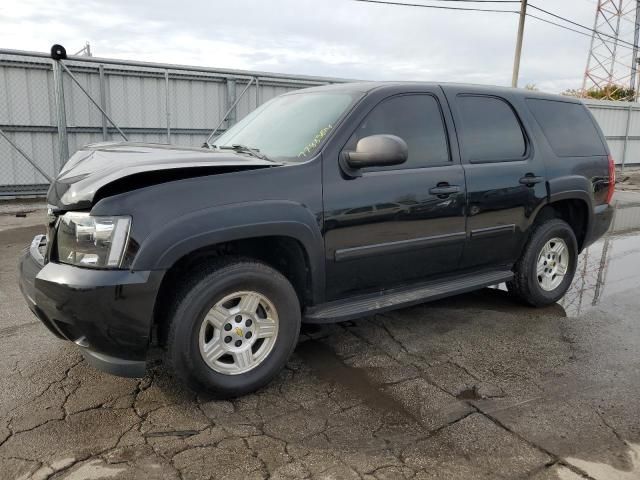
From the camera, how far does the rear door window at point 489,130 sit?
163 inches

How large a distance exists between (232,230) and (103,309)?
0.76 meters

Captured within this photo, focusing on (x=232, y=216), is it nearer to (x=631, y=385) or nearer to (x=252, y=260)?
(x=252, y=260)

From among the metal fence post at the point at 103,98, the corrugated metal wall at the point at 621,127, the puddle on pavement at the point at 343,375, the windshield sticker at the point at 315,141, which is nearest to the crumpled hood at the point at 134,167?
the windshield sticker at the point at 315,141

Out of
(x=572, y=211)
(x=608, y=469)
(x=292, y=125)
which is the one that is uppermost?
(x=292, y=125)

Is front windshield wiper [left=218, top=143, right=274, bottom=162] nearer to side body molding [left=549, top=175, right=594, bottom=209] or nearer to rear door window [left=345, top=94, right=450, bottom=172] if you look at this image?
rear door window [left=345, top=94, right=450, bottom=172]

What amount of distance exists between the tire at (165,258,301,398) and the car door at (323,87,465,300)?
406mm

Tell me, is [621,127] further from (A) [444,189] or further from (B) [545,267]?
(A) [444,189]

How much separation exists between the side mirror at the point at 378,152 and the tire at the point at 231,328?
0.85 metres

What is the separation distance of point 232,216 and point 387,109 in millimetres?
1453

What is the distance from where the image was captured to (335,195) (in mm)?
3342

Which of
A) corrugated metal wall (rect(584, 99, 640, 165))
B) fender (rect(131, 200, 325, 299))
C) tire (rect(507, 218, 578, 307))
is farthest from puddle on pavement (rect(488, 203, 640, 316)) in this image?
corrugated metal wall (rect(584, 99, 640, 165))

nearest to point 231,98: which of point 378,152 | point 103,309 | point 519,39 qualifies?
point 378,152

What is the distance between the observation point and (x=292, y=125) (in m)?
3.84

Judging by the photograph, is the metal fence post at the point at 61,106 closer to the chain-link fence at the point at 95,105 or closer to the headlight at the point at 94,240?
the chain-link fence at the point at 95,105
